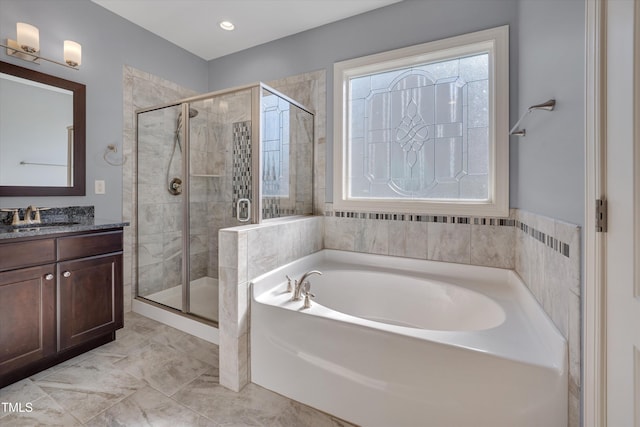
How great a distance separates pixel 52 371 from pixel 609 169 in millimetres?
2863

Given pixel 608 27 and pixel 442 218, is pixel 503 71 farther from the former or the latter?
pixel 608 27

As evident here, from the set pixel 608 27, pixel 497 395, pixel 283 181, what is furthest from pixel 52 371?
pixel 608 27

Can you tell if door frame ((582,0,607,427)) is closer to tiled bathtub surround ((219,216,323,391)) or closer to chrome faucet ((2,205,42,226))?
tiled bathtub surround ((219,216,323,391))

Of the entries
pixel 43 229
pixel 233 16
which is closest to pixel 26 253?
pixel 43 229

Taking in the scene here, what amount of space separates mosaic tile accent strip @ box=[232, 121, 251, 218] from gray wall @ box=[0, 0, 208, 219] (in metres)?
1.22

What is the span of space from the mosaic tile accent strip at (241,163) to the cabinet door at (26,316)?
117 centimetres

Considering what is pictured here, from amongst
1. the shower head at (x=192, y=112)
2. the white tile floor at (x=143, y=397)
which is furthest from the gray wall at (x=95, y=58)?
the white tile floor at (x=143, y=397)

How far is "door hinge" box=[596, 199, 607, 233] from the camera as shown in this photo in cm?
84

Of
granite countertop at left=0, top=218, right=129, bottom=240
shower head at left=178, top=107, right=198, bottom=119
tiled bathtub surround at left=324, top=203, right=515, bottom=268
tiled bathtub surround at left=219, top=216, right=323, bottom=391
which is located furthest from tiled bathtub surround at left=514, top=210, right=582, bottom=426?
granite countertop at left=0, top=218, right=129, bottom=240

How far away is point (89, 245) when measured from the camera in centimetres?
191

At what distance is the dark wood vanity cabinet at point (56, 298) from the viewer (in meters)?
1.56

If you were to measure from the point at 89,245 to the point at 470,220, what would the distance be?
8.63ft

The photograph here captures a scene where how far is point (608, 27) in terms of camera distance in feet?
2.73

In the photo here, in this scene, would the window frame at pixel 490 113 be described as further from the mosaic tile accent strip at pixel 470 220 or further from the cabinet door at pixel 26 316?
the cabinet door at pixel 26 316
